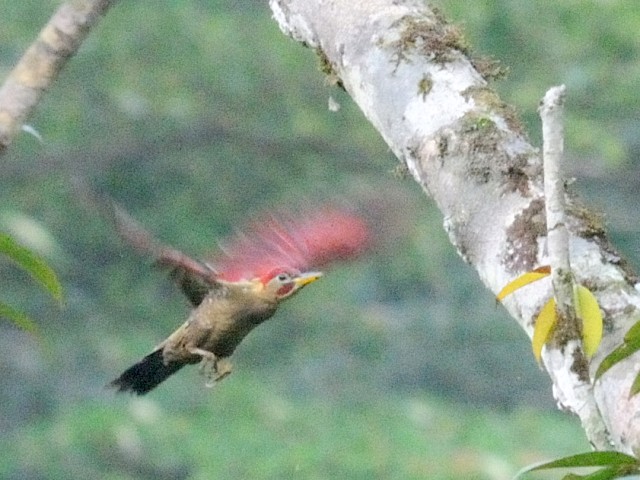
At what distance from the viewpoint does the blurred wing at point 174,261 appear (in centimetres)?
165

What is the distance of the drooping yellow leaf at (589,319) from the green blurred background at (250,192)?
4132mm

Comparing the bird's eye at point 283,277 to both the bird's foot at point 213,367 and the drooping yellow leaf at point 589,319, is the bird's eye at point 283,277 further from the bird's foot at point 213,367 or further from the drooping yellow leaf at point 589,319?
the drooping yellow leaf at point 589,319

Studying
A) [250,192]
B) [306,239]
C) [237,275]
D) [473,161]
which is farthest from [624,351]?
[250,192]

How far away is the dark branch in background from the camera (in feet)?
4.90

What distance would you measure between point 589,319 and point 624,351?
0.04 metres

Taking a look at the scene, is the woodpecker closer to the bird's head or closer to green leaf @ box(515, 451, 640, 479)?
the bird's head

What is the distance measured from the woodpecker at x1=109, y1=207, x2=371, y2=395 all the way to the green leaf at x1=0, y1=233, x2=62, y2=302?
0.97 feet

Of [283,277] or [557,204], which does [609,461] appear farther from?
[283,277]

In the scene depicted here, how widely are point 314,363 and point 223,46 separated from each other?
3.93 ft

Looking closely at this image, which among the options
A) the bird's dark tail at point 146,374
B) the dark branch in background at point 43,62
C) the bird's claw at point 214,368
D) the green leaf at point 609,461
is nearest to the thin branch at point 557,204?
the green leaf at point 609,461

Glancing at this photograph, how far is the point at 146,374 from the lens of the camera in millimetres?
2004

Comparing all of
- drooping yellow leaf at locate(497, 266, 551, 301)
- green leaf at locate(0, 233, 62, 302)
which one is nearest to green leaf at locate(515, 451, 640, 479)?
drooping yellow leaf at locate(497, 266, 551, 301)

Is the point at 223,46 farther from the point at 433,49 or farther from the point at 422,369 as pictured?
the point at 433,49

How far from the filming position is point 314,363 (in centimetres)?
614
